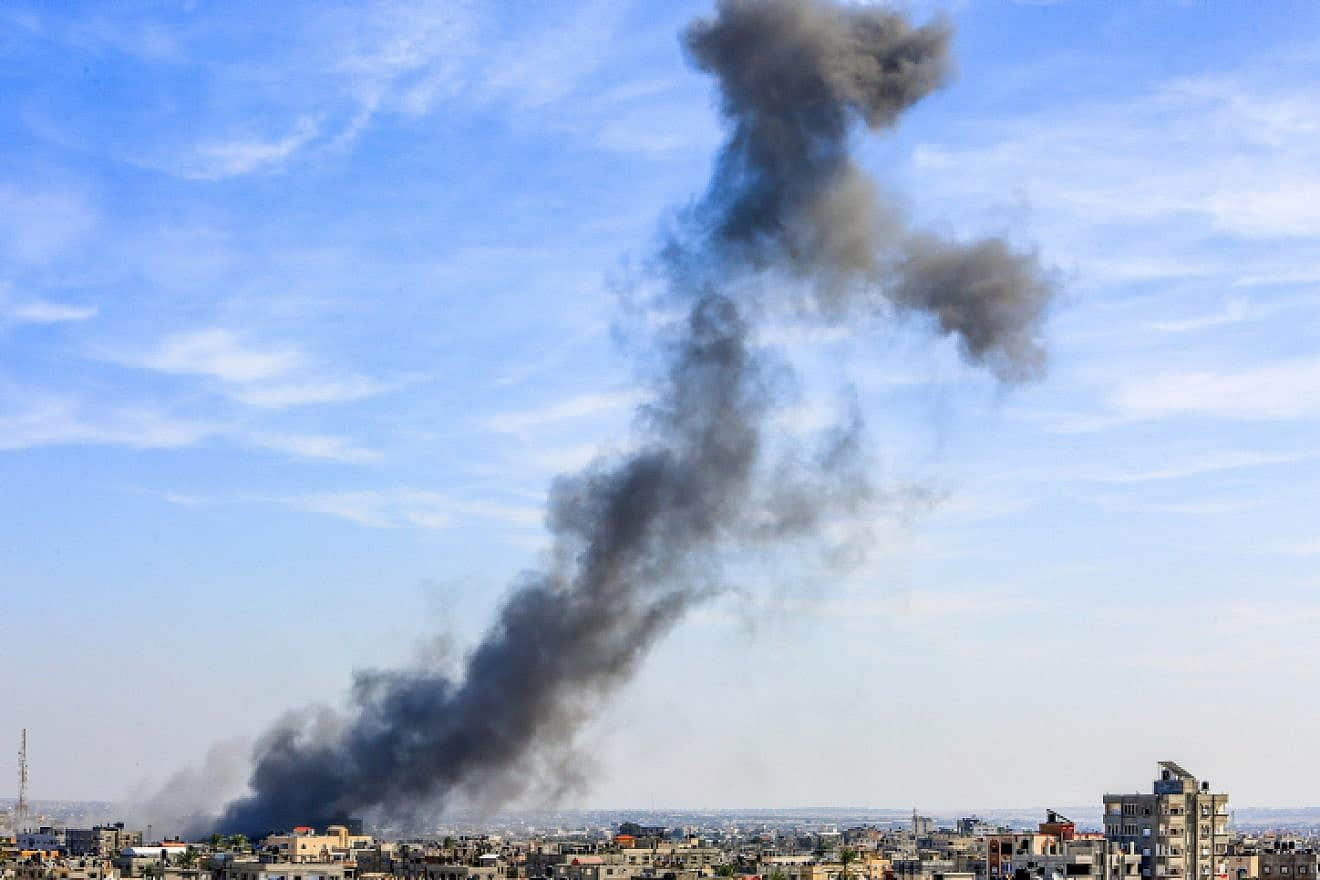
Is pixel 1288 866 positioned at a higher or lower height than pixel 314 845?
higher

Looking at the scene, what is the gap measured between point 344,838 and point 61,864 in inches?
1366

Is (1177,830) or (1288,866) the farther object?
(1288,866)

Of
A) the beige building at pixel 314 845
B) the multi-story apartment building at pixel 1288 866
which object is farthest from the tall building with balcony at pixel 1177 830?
the beige building at pixel 314 845

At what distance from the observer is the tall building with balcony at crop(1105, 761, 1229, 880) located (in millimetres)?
113312

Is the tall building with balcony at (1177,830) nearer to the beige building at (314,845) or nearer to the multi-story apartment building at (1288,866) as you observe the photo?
the multi-story apartment building at (1288,866)

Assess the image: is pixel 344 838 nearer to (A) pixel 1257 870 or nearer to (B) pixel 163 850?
(B) pixel 163 850

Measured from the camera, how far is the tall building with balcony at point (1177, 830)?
11331 centimetres

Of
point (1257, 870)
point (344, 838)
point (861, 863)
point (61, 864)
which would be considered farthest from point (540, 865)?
point (1257, 870)

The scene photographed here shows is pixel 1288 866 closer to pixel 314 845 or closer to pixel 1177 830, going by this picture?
pixel 1177 830

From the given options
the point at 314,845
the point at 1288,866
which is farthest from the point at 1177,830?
the point at 314,845

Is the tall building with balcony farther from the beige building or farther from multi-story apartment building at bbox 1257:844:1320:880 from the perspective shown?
the beige building

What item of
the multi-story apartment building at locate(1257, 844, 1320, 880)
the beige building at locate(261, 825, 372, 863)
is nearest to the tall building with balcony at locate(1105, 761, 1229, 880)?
the multi-story apartment building at locate(1257, 844, 1320, 880)

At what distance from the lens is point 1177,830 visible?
113625mm

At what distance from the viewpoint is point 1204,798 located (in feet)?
374
